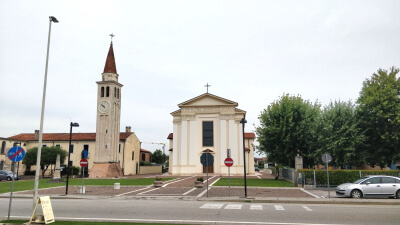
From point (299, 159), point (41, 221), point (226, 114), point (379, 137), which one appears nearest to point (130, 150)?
point (226, 114)

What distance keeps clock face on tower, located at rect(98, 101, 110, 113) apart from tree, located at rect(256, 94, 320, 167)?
Answer: 77.0 ft

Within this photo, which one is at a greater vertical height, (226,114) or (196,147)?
A: (226,114)

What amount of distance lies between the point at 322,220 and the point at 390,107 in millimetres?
24370

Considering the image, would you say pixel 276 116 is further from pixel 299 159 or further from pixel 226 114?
pixel 226 114

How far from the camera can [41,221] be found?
9289 mm

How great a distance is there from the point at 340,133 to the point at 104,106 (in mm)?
32827

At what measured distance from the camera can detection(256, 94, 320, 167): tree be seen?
34.5m

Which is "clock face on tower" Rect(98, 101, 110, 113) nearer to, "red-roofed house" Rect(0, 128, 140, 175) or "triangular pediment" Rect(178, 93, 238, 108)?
"red-roofed house" Rect(0, 128, 140, 175)

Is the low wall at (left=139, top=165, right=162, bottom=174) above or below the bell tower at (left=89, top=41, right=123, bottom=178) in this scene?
below

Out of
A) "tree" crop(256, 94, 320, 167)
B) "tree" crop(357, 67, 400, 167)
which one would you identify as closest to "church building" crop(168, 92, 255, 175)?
"tree" crop(256, 94, 320, 167)

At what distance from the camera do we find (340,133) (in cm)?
2988

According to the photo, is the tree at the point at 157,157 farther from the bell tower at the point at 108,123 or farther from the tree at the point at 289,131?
the tree at the point at 289,131

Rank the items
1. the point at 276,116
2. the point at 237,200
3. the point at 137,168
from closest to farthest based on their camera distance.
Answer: the point at 237,200 < the point at 276,116 < the point at 137,168

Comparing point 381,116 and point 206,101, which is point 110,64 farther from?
point 381,116
